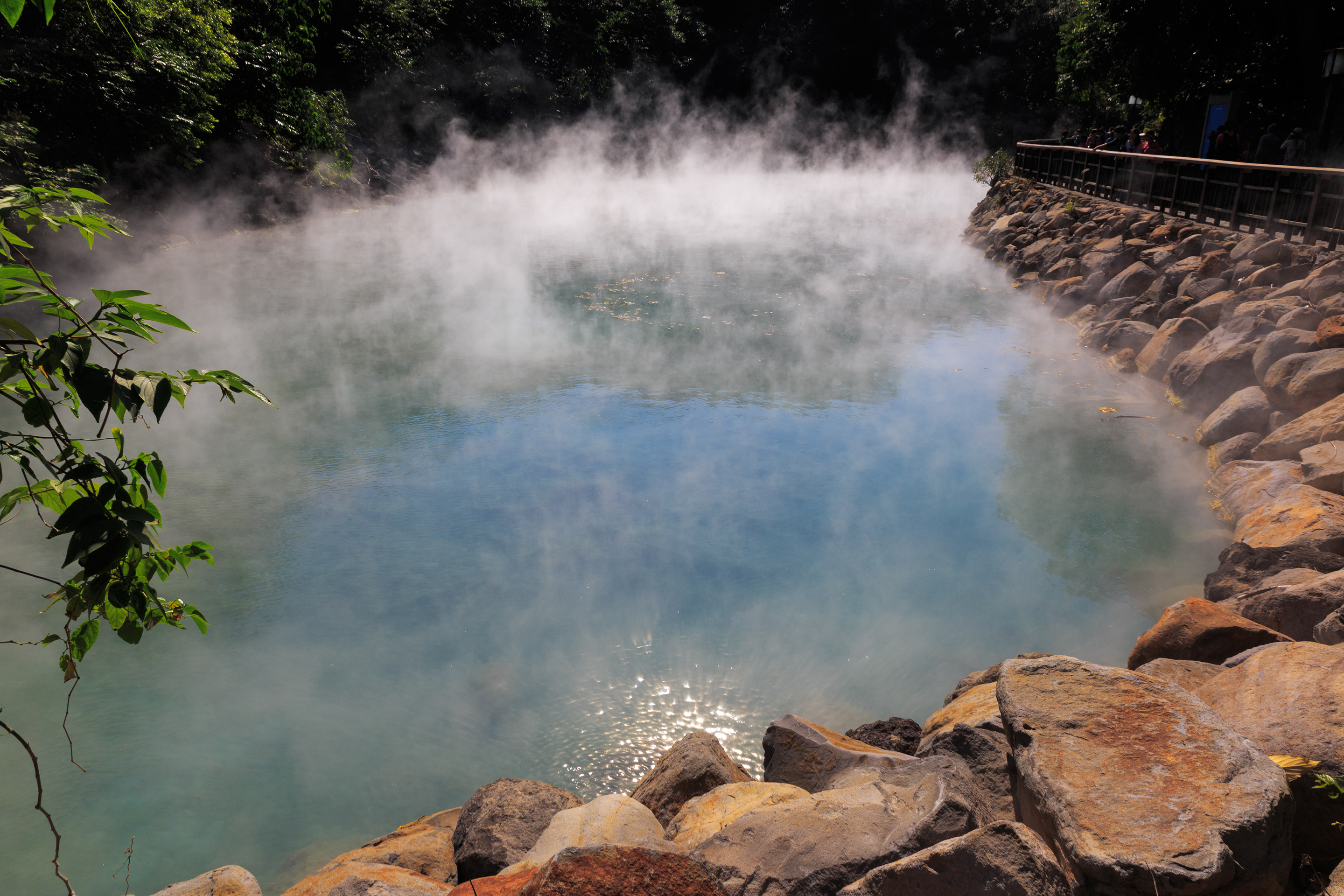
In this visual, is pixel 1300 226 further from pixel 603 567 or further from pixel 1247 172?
pixel 603 567

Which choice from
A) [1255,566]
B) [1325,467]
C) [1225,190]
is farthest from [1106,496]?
[1225,190]

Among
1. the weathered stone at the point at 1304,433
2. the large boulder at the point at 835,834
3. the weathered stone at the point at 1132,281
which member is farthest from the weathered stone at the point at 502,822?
the weathered stone at the point at 1132,281

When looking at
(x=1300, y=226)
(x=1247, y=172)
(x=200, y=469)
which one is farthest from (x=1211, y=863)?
(x=1247, y=172)

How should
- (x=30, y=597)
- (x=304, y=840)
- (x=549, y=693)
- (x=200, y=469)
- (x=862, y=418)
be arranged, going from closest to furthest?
(x=304, y=840)
(x=549, y=693)
(x=30, y=597)
(x=200, y=469)
(x=862, y=418)

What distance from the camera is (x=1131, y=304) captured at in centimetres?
1022

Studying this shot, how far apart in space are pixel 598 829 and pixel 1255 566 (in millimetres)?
4073

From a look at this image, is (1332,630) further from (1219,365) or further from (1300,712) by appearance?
(1219,365)

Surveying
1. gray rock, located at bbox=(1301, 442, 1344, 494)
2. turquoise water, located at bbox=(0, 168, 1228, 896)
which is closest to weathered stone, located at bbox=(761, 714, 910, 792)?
turquoise water, located at bbox=(0, 168, 1228, 896)

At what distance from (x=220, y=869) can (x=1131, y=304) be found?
35.8 feet

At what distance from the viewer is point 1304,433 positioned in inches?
229

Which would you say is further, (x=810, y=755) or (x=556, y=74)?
(x=556, y=74)

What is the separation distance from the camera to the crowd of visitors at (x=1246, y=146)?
12484mm

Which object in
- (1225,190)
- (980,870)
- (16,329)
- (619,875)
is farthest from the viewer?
(1225,190)

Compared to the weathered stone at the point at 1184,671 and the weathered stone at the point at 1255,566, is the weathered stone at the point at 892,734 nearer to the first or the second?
the weathered stone at the point at 1184,671
